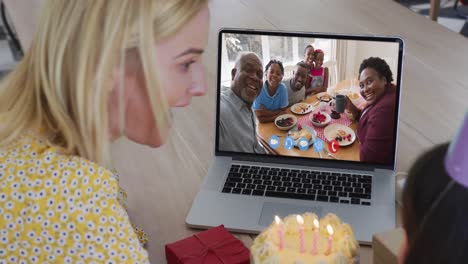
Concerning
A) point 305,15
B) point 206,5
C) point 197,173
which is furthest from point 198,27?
point 305,15

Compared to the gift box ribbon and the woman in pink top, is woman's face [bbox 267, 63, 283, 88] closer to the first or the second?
the woman in pink top

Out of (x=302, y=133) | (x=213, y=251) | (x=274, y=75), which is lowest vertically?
(x=213, y=251)

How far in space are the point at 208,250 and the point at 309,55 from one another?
41 cm

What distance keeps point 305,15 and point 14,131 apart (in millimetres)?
1070

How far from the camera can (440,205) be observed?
0.46m

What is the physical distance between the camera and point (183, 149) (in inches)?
47.4

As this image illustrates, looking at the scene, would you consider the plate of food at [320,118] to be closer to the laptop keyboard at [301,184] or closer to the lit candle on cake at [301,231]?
the laptop keyboard at [301,184]

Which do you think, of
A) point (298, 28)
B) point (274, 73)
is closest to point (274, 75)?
point (274, 73)

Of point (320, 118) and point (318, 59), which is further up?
point (318, 59)

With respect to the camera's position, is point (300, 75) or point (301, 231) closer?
point (301, 231)

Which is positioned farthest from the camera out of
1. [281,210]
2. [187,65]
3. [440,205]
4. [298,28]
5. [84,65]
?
[298,28]

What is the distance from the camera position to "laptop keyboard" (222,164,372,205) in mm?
1035

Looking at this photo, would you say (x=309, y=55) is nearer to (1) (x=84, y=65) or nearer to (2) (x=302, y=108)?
(2) (x=302, y=108)

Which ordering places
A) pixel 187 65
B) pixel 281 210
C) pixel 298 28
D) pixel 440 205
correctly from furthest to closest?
pixel 298 28 → pixel 281 210 → pixel 187 65 → pixel 440 205
